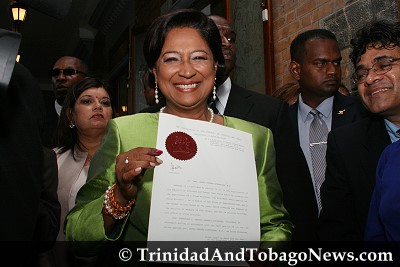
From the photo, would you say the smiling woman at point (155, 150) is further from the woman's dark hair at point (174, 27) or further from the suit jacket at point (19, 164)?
the suit jacket at point (19, 164)

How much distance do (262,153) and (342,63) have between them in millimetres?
2103

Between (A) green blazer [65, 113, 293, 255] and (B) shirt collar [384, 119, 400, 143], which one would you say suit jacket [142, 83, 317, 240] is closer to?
(A) green blazer [65, 113, 293, 255]

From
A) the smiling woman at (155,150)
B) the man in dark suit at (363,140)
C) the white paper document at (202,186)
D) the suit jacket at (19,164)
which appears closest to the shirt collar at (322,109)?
the man in dark suit at (363,140)

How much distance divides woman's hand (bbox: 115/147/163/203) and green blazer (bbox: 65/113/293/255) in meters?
0.13

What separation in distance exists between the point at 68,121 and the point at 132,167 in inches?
72.4

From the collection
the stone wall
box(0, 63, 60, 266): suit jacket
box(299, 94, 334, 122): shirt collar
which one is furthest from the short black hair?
box(0, 63, 60, 266): suit jacket

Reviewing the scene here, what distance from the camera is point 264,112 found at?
208 centimetres

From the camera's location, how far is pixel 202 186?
4.53ft

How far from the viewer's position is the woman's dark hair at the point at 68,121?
2.95 m

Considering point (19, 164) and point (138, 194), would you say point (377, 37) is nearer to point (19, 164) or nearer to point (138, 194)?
point (138, 194)

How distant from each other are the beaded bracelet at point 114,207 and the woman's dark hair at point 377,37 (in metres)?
1.36

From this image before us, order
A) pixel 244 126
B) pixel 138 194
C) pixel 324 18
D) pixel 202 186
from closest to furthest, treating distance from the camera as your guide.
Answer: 1. pixel 202 186
2. pixel 138 194
3. pixel 244 126
4. pixel 324 18

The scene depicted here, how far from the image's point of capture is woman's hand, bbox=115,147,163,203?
127cm
